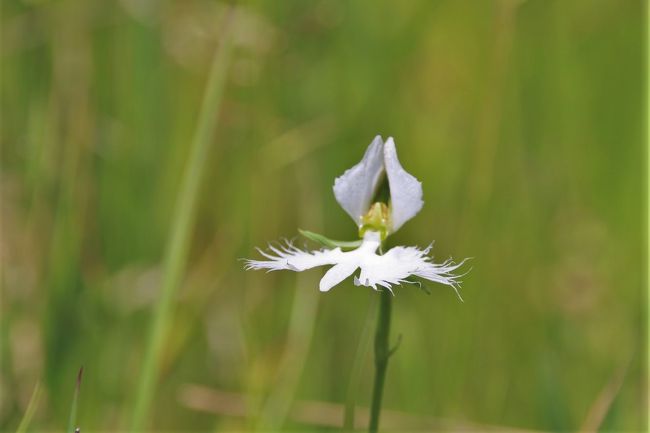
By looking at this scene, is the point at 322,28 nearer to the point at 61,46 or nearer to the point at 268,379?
the point at 61,46

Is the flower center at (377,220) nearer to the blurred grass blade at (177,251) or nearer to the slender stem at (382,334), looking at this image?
the slender stem at (382,334)

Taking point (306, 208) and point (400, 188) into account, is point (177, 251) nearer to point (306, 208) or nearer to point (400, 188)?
point (400, 188)

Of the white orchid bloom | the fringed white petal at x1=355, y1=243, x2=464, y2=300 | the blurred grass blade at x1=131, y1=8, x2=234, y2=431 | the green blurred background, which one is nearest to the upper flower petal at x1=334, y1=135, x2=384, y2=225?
the white orchid bloom

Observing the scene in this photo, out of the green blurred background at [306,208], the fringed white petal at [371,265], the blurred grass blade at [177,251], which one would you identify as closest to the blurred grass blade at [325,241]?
the fringed white petal at [371,265]

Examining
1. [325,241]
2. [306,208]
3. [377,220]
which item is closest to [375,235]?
[377,220]

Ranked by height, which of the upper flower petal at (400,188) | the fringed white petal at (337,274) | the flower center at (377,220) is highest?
the upper flower petal at (400,188)

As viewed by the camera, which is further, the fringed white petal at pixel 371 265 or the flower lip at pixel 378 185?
the flower lip at pixel 378 185

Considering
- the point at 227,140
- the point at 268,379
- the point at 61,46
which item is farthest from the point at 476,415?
the point at 61,46
